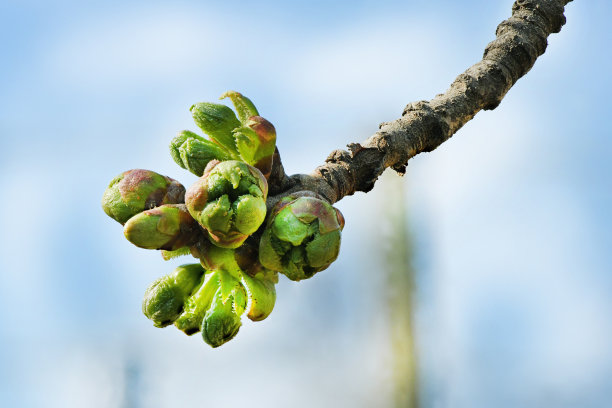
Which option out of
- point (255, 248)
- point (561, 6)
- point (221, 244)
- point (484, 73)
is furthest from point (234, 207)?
point (561, 6)

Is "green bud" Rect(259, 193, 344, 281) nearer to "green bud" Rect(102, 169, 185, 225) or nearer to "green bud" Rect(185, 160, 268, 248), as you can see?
"green bud" Rect(185, 160, 268, 248)

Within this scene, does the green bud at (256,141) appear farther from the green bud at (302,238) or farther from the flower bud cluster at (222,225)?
the green bud at (302,238)

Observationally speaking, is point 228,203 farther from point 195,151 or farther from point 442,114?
point 442,114

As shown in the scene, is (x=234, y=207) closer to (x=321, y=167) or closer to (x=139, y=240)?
(x=139, y=240)

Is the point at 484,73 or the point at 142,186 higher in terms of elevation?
the point at 484,73

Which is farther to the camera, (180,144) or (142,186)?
(180,144)

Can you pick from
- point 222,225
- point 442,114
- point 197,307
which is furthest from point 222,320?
point 442,114

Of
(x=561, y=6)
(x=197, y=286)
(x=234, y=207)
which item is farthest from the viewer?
(x=561, y=6)
